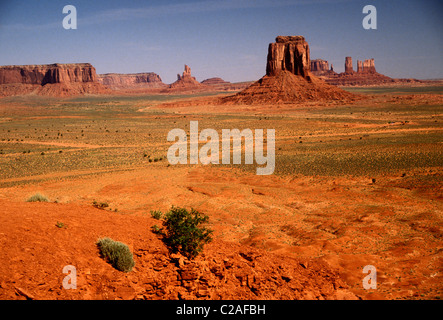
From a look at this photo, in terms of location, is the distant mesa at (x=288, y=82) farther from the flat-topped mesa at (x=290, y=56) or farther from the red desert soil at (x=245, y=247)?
the red desert soil at (x=245, y=247)

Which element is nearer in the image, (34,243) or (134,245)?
(34,243)

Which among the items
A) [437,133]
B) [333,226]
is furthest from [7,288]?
[437,133]

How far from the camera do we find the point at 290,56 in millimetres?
113500

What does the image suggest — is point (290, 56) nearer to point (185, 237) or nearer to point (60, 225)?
point (185, 237)

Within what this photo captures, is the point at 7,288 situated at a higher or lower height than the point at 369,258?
higher

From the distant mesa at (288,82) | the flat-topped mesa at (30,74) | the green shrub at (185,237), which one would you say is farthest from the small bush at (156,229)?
the flat-topped mesa at (30,74)

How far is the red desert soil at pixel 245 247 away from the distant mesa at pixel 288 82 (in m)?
87.0

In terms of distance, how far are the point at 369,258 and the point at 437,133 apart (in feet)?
121

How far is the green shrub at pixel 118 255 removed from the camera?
767cm

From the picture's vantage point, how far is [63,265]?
7.01 meters

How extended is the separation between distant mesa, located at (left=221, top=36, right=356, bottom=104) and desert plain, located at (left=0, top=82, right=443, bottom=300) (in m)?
71.5

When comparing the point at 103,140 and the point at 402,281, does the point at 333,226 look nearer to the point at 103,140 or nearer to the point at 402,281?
the point at 402,281
